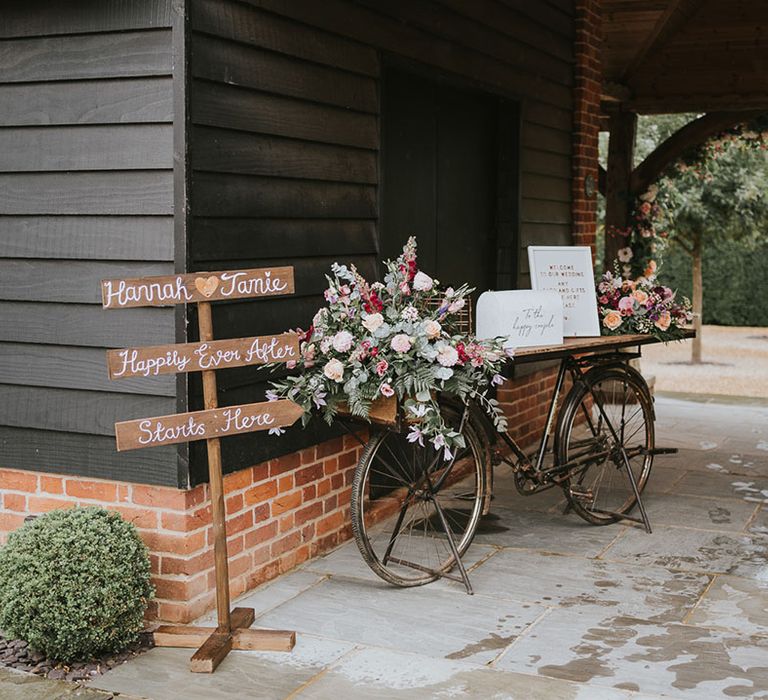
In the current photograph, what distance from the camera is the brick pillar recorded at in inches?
301

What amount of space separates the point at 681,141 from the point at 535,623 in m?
7.18

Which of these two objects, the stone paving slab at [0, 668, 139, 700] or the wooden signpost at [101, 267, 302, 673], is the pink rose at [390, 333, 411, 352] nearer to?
the wooden signpost at [101, 267, 302, 673]

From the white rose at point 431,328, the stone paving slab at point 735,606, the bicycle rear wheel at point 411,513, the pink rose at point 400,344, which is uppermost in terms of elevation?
the white rose at point 431,328

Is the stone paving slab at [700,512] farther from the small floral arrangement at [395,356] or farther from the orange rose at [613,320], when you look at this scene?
the small floral arrangement at [395,356]

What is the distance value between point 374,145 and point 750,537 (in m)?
2.58

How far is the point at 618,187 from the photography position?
1038cm

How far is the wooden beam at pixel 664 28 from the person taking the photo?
8812 millimetres

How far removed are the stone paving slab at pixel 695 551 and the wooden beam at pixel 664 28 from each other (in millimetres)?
4867

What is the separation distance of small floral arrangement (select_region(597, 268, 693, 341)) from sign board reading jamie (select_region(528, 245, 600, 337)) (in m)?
0.13

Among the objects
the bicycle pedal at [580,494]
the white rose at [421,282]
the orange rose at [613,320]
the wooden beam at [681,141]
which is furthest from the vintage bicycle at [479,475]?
the wooden beam at [681,141]

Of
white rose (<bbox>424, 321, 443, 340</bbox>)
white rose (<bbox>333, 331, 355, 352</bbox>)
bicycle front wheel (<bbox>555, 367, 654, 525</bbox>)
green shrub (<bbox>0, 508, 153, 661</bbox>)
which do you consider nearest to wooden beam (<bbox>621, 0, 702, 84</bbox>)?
bicycle front wheel (<bbox>555, 367, 654, 525</bbox>)

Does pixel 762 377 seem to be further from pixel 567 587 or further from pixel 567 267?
pixel 567 587

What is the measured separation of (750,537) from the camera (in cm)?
525

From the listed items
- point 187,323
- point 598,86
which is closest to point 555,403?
point 187,323
